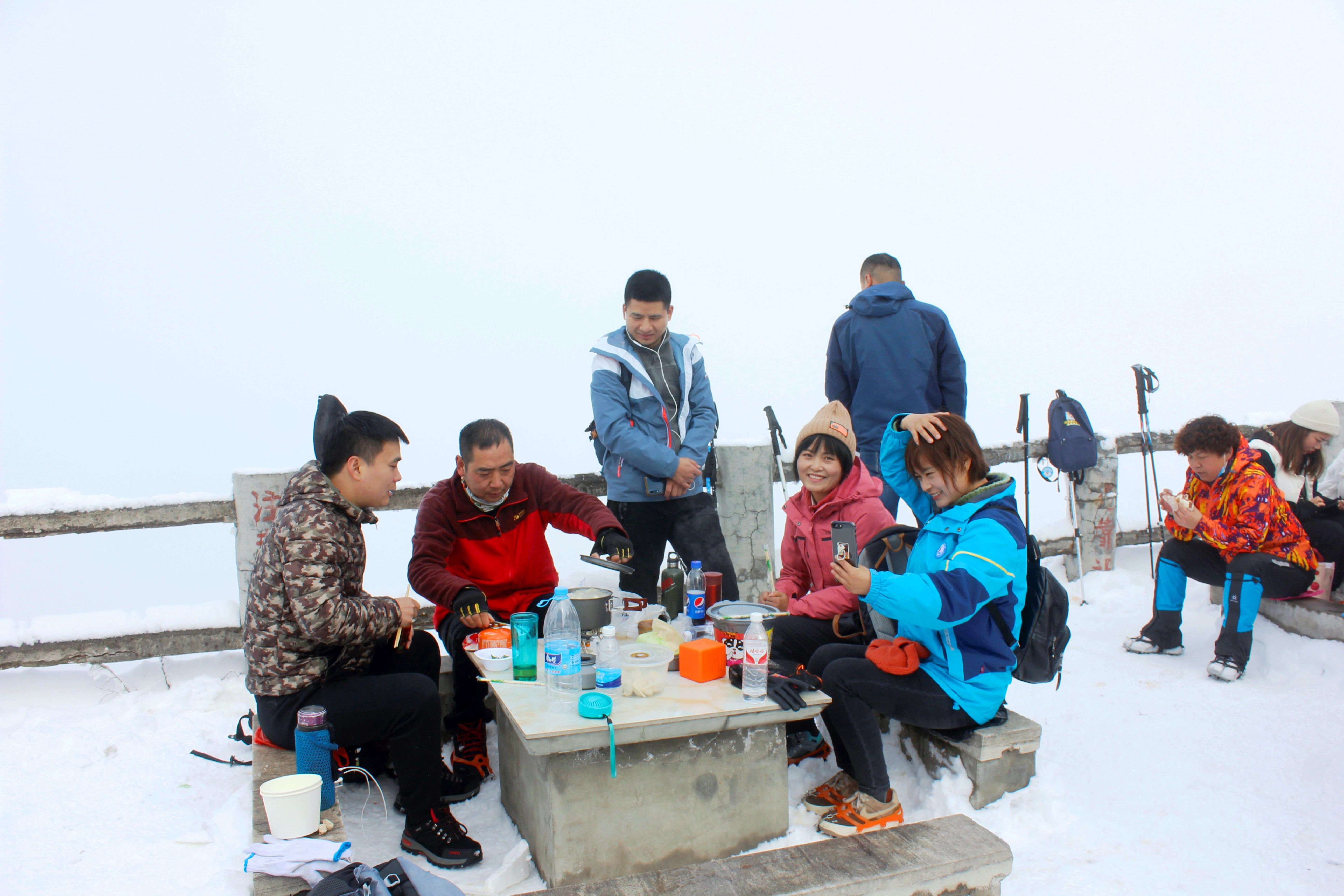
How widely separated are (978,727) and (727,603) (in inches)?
43.8

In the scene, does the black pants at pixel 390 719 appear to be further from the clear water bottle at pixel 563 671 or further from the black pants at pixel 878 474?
the black pants at pixel 878 474

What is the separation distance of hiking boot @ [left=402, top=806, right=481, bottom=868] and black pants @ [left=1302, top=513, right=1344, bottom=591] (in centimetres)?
509

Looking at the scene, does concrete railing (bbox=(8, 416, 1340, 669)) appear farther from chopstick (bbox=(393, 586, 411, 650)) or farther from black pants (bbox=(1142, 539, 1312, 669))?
black pants (bbox=(1142, 539, 1312, 669))

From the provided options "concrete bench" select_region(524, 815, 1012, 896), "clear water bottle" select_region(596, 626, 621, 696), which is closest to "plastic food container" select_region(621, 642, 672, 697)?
"clear water bottle" select_region(596, 626, 621, 696)

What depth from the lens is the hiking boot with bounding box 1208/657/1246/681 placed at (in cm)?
460

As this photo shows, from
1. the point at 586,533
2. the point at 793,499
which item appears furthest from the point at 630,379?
the point at 793,499

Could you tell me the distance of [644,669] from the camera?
3180 mm

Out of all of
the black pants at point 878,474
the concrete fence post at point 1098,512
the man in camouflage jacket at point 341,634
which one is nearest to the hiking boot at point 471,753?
the man in camouflage jacket at point 341,634

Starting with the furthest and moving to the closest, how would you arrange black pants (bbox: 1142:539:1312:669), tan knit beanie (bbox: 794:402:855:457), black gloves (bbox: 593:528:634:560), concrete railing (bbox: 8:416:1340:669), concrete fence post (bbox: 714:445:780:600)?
1. concrete fence post (bbox: 714:445:780:600)
2. black pants (bbox: 1142:539:1312:669)
3. concrete railing (bbox: 8:416:1340:669)
4. black gloves (bbox: 593:528:634:560)
5. tan knit beanie (bbox: 794:402:855:457)

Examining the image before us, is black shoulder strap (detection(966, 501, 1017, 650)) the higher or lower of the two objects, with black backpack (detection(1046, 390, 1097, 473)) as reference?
lower

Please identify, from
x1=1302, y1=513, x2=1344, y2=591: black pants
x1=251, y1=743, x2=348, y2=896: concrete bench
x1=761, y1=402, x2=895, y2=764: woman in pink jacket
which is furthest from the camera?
x1=1302, y1=513, x2=1344, y2=591: black pants

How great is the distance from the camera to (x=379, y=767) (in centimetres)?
368

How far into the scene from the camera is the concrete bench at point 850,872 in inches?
95.5

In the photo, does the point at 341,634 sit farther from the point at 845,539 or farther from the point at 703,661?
the point at 845,539
